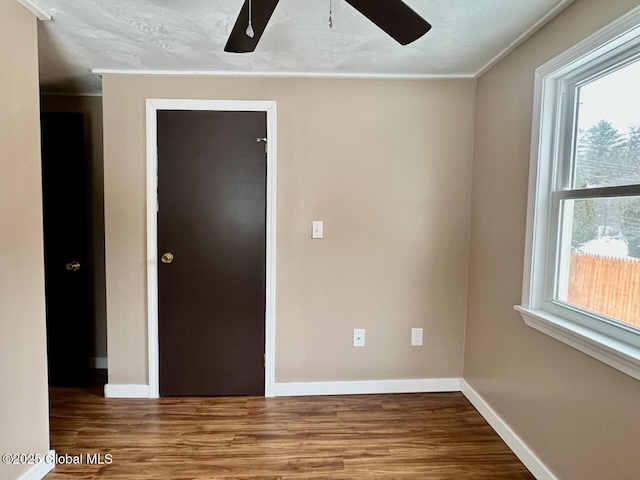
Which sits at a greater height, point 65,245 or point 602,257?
point 602,257

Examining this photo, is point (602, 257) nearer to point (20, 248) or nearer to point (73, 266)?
point (20, 248)

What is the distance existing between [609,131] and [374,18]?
3.59 feet

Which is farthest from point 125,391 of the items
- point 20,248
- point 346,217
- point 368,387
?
point 346,217

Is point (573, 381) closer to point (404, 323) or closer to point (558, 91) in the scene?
point (404, 323)

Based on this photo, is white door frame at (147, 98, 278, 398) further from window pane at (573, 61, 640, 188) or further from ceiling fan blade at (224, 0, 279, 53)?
window pane at (573, 61, 640, 188)

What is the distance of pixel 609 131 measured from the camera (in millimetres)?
1473

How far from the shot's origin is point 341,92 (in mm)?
2387

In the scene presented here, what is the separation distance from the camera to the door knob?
8.96 feet

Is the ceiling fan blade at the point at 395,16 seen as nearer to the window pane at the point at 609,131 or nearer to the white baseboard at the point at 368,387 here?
the window pane at the point at 609,131

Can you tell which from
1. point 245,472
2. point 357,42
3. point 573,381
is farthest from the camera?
point 357,42

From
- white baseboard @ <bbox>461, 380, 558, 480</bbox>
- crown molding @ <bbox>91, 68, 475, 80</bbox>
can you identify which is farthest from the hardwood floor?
crown molding @ <bbox>91, 68, 475, 80</bbox>

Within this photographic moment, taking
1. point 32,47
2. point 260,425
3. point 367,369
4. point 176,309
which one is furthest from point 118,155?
point 367,369

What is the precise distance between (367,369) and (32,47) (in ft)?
8.60

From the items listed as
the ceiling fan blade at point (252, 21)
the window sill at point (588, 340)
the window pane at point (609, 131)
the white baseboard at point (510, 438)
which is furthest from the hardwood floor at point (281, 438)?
the ceiling fan blade at point (252, 21)
